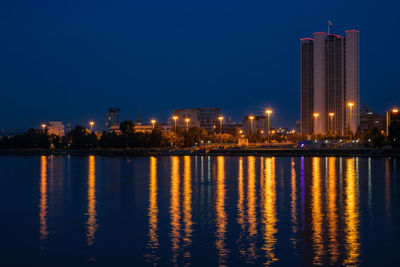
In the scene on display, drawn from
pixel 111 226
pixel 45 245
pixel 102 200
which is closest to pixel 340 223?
pixel 111 226

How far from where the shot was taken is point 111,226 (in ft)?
50.4

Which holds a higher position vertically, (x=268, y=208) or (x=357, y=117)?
(x=357, y=117)

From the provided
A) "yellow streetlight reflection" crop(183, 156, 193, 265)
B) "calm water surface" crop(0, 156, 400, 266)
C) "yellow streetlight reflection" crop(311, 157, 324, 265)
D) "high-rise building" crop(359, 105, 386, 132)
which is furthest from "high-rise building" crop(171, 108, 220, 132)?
"yellow streetlight reflection" crop(311, 157, 324, 265)

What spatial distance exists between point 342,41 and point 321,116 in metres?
19.9

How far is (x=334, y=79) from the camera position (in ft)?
380

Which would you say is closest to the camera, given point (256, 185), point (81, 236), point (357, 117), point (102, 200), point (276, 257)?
point (276, 257)

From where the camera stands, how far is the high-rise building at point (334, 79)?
113188 mm

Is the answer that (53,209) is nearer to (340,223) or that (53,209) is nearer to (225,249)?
(225,249)

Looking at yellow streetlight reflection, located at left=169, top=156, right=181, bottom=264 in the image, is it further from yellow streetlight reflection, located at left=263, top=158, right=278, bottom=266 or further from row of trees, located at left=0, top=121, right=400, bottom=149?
row of trees, located at left=0, top=121, right=400, bottom=149

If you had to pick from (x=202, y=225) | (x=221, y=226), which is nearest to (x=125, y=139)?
(x=202, y=225)

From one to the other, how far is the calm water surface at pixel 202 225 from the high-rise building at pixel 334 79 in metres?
91.7

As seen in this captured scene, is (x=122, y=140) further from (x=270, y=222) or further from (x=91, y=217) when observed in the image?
(x=270, y=222)

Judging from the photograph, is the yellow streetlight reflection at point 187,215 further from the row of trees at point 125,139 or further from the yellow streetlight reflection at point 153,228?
the row of trees at point 125,139

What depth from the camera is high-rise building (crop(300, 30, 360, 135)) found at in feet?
371
